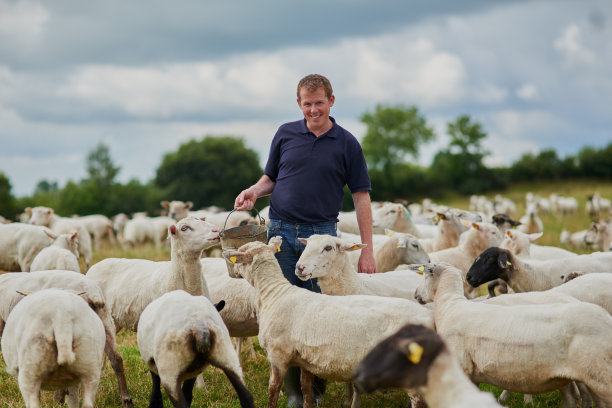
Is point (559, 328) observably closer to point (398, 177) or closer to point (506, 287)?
point (506, 287)

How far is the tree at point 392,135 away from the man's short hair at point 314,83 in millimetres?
63414

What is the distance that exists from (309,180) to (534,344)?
2.55 meters

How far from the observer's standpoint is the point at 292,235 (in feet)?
20.0

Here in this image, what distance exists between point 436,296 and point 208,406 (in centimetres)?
258

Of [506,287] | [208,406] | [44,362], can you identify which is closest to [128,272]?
[208,406]

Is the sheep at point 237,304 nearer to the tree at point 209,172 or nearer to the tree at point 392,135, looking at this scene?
the tree at point 209,172

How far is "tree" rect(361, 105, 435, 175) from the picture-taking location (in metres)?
69.6

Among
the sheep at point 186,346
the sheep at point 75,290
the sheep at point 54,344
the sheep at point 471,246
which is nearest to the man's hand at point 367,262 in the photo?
the sheep at point 186,346

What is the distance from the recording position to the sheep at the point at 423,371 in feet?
9.92

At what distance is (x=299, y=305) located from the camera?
5.28 meters

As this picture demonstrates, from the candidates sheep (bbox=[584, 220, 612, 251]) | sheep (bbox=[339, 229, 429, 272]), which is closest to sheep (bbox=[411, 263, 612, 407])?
sheep (bbox=[339, 229, 429, 272])

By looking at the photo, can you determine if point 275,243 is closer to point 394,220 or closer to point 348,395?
point 348,395

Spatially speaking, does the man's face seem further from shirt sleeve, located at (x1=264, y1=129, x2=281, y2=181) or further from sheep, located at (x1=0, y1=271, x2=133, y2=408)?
sheep, located at (x1=0, y1=271, x2=133, y2=408)

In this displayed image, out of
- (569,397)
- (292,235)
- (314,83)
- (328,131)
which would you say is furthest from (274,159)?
(569,397)
